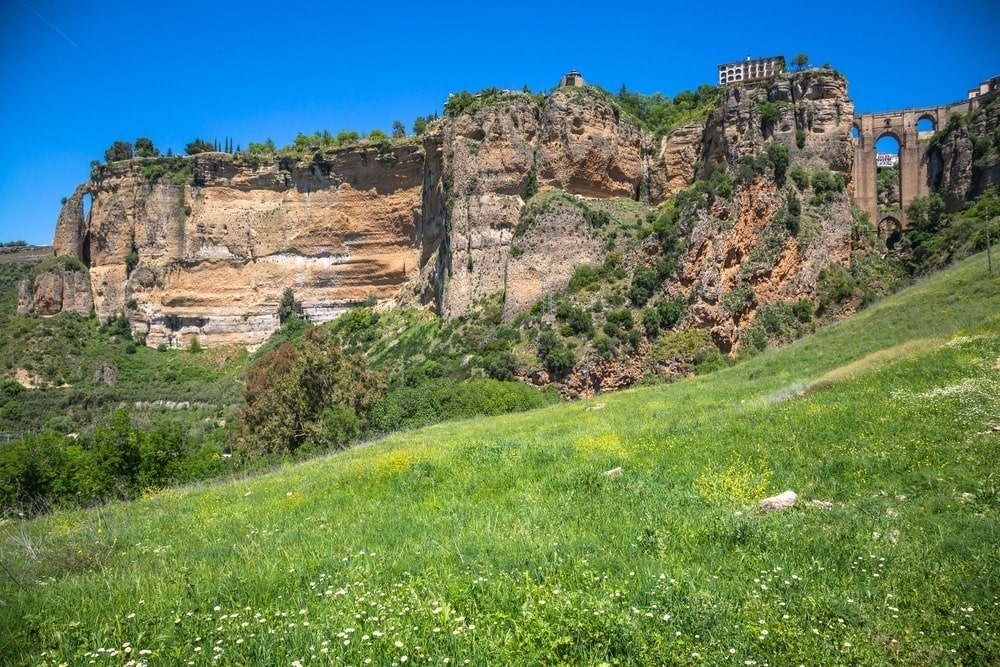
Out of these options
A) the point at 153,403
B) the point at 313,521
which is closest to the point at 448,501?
the point at 313,521

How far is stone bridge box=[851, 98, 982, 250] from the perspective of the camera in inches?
1694

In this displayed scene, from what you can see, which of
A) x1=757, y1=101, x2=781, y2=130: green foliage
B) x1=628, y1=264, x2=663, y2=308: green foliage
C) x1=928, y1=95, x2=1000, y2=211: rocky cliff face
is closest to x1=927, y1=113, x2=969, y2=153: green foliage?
x1=928, y1=95, x2=1000, y2=211: rocky cliff face

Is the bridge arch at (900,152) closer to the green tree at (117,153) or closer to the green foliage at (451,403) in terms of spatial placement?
the green foliage at (451,403)

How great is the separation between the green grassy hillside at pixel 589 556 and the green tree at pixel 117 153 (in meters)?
71.5

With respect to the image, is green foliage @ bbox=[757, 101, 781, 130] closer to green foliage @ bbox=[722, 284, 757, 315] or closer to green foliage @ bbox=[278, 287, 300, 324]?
green foliage @ bbox=[722, 284, 757, 315]

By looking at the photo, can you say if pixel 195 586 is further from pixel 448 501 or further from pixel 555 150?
pixel 555 150

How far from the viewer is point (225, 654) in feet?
14.8

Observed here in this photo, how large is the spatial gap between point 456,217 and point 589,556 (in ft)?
138

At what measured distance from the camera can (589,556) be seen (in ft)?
19.2

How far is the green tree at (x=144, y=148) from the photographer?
69250 millimetres

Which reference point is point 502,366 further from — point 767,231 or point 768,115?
point 768,115

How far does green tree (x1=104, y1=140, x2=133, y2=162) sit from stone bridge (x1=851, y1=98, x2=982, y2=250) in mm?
69771

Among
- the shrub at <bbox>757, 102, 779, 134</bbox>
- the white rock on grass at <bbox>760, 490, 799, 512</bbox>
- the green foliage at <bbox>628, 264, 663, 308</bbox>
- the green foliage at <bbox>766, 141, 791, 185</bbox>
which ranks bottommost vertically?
the white rock on grass at <bbox>760, 490, 799, 512</bbox>

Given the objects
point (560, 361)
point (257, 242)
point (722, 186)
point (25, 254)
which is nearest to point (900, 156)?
point (722, 186)
